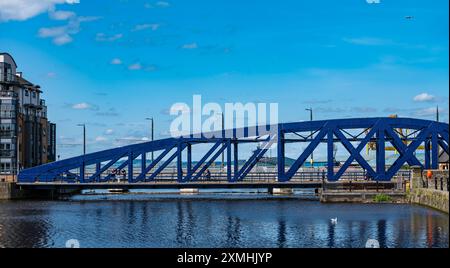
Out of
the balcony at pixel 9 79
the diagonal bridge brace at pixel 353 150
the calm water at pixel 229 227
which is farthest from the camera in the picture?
the balcony at pixel 9 79

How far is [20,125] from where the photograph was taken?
3462 inches

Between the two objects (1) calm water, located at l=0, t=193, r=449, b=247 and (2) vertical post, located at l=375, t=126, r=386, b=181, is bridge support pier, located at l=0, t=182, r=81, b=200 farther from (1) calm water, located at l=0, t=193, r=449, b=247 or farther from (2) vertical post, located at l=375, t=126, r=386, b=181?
(2) vertical post, located at l=375, t=126, r=386, b=181

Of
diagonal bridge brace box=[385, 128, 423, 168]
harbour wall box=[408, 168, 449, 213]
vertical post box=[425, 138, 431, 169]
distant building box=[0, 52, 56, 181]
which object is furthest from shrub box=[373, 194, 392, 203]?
distant building box=[0, 52, 56, 181]

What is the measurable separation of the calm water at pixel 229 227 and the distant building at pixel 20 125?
1217 inches

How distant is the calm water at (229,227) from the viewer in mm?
32281

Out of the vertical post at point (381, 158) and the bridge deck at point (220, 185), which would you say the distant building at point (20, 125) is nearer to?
the bridge deck at point (220, 185)

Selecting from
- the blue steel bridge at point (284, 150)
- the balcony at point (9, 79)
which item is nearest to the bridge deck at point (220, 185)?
the blue steel bridge at point (284, 150)

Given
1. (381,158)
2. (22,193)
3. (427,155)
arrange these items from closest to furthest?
(381,158) < (427,155) < (22,193)

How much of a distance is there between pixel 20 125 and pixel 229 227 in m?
56.7

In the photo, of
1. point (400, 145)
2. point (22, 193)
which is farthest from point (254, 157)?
point (22, 193)

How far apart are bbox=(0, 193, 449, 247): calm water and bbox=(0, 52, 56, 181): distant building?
1217 inches

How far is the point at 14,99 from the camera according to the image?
83125 millimetres

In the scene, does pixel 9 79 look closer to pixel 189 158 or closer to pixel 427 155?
pixel 189 158

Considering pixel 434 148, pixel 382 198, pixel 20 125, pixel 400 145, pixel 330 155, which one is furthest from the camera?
pixel 20 125
